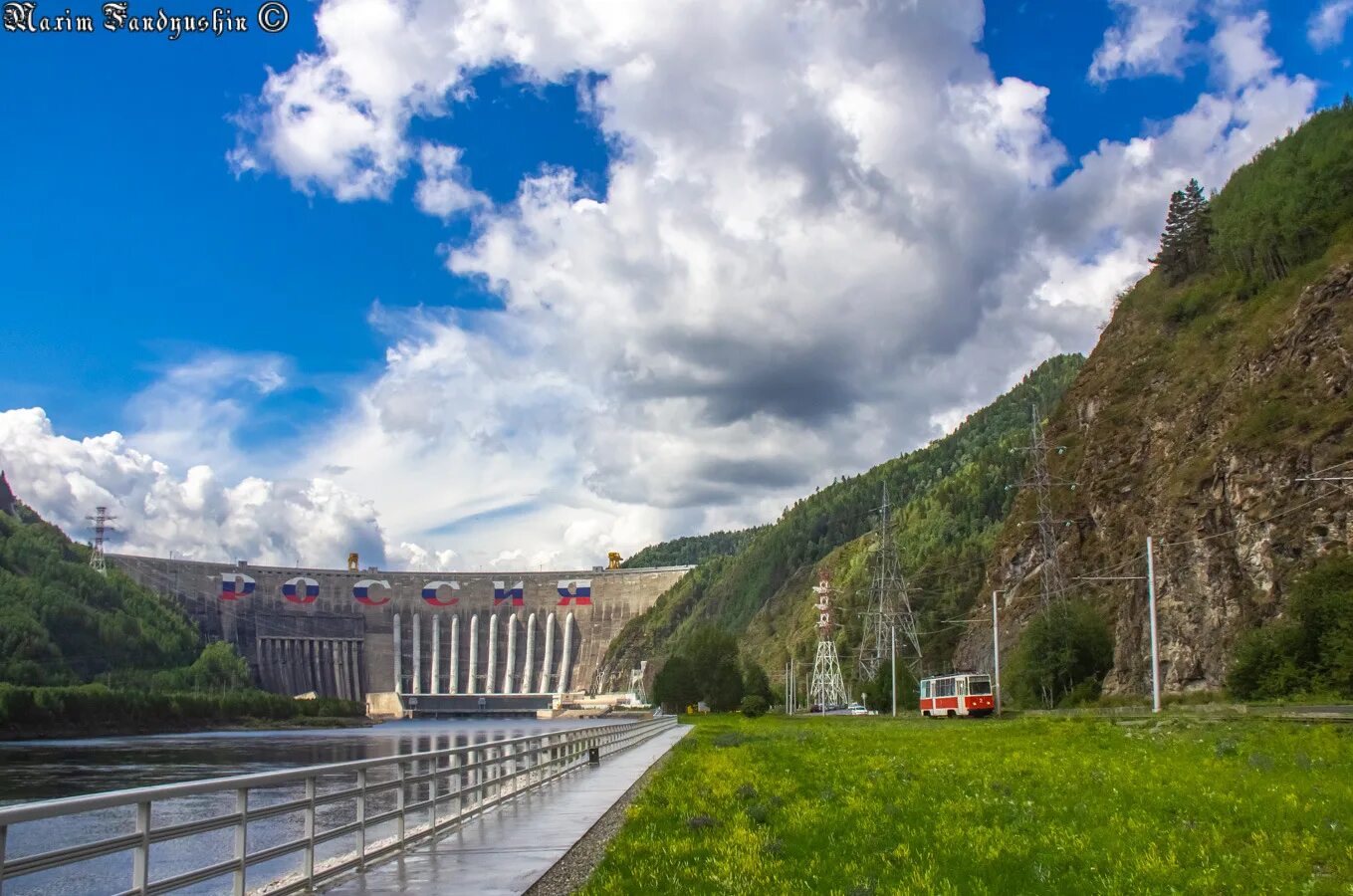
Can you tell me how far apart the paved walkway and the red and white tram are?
46.4 meters

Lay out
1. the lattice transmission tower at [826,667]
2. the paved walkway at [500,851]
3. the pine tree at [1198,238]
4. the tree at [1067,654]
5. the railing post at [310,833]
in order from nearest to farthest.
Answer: the railing post at [310,833]
the paved walkway at [500,851]
the tree at [1067,654]
the pine tree at [1198,238]
the lattice transmission tower at [826,667]

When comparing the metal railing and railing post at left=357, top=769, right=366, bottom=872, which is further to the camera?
railing post at left=357, top=769, right=366, bottom=872

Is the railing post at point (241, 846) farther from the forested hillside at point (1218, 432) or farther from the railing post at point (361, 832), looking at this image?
the forested hillside at point (1218, 432)

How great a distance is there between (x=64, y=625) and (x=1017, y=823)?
186m

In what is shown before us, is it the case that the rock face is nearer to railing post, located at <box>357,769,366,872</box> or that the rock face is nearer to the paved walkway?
the paved walkway

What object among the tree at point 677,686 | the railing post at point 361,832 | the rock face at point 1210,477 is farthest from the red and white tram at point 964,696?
the tree at point 677,686

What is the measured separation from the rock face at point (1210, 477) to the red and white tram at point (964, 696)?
7.64m

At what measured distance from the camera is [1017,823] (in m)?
16.3

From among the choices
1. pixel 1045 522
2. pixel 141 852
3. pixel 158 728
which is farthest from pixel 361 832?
pixel 158 728

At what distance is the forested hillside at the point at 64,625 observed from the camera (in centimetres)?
15825

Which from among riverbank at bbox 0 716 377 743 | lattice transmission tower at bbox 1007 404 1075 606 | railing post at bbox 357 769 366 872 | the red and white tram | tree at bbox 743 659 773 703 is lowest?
riverbank at bbox 0 716 377 743

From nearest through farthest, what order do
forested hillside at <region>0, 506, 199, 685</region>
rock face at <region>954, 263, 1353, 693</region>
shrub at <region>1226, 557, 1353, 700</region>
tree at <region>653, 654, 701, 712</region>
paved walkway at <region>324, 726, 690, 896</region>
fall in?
paved walkway at <region>324, 726, 690, 896</region> < shrub at <region>1226, 557, 1353, 700</region> < rock face at <region>954, 263, 1353, 693</region> < tree at <region>653, 654, 701, 712</region> < forested hillside at <region>0, 506, 199, 685</region>

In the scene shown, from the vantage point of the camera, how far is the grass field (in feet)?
40.6

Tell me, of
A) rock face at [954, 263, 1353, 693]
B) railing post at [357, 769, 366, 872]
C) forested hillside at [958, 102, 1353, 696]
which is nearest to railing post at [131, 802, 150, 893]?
railing post at [357, 769, 366, 872]
